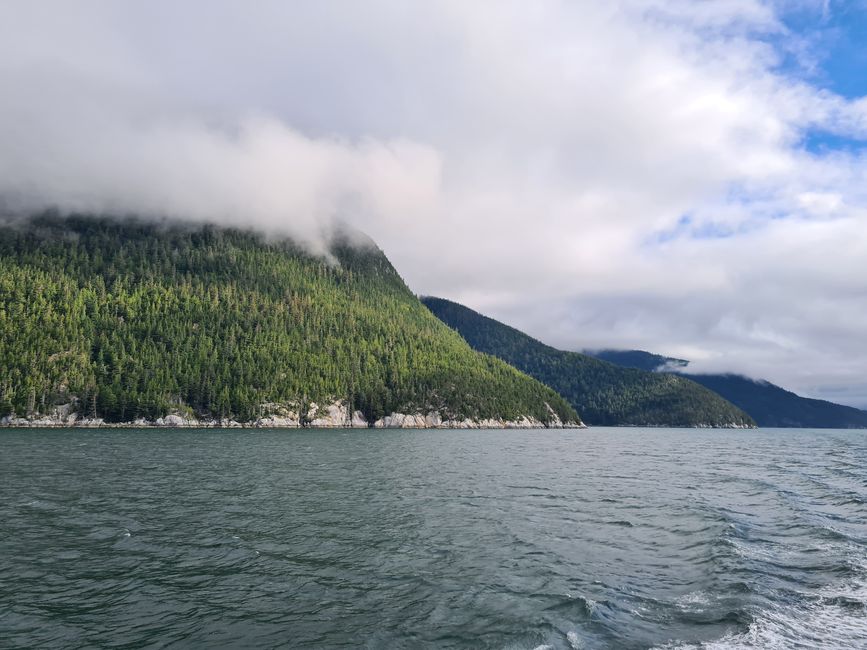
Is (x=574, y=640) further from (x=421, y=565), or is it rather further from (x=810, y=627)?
(x=421, y=565)

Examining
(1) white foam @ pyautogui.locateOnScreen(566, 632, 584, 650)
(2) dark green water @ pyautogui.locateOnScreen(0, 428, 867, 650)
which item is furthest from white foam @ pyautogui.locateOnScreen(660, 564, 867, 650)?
(1) white foam @ pyautogui.locateOnScreen(566, 632, 584, 650)

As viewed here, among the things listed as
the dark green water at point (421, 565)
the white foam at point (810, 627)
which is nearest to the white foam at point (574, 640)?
the dark green water at point (421, 565)

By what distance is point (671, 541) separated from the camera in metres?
33.2

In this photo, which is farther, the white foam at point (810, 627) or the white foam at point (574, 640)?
the white foam at point (810, 627)

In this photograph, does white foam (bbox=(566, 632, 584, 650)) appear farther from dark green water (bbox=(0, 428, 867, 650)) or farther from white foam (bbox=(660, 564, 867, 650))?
white foam (bbox=(660, 564, 867, 650))

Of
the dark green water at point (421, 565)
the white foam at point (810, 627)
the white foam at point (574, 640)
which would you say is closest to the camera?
the white foam at point (574, 640)

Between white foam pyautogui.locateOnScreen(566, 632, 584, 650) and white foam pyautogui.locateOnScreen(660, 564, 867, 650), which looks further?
white foam pyautogui.locateOnScreen(660, 564, 867, 650)

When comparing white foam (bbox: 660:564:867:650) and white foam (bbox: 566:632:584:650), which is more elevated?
white foam (bbox: 566:632:584:650)

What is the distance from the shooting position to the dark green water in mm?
19141

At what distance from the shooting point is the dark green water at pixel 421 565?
62.8 ft

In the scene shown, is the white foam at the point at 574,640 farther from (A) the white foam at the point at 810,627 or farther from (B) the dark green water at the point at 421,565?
(A) the white foam at the point at 810,627

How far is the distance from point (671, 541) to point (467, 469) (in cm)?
4156

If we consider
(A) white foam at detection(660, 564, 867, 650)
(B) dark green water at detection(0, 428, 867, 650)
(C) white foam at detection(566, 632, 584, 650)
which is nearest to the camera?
(C) white foam at detection(566, 632, 584, 650)

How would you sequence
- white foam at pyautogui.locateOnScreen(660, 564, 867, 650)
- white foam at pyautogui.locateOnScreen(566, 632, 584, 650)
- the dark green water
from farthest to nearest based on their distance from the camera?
the dark green water → white foam at pyautogui.locateOnScreen(660, 564, 867, 650) → white foam at pyautogui.locateOnScreen(566, 632, 584, 650)
